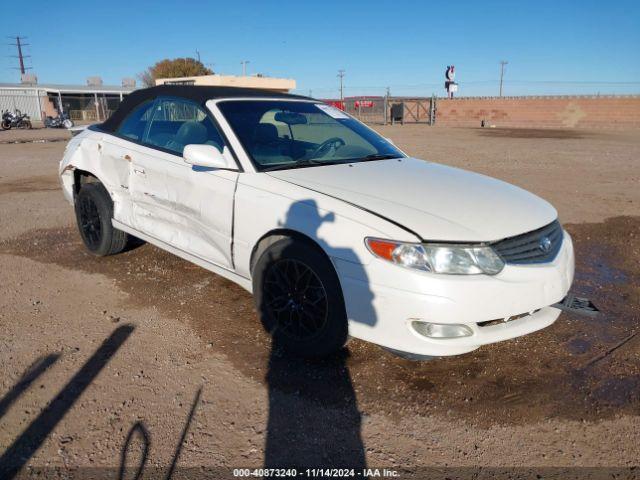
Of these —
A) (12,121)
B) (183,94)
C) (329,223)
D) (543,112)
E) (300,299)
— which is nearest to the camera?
(329,223)

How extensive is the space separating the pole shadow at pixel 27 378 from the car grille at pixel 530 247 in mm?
2680

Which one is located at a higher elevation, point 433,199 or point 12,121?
point 12,121

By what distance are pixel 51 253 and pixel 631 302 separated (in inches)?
214

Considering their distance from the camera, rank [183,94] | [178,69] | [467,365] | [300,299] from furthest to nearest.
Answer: [178,69] → [183,94] → [467,365] → [300,299]

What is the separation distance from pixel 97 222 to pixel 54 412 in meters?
2.55

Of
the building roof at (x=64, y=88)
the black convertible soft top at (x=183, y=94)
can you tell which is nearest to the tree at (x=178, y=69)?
the building roof at (x=64, y=88)

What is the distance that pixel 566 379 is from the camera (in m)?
2.95

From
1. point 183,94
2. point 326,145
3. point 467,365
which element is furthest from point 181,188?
point 467,365

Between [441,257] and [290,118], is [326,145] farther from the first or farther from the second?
[441,257]

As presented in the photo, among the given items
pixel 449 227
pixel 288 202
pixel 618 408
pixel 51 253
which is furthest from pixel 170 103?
pixel 618 408

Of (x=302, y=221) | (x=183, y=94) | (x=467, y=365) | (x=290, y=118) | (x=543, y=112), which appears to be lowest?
(x=467, y=365)

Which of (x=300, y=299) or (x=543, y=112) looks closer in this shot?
(x=300, y=299)

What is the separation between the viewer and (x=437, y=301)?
251 cm

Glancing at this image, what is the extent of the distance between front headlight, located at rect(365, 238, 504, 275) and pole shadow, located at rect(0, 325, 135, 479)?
6.02ft
